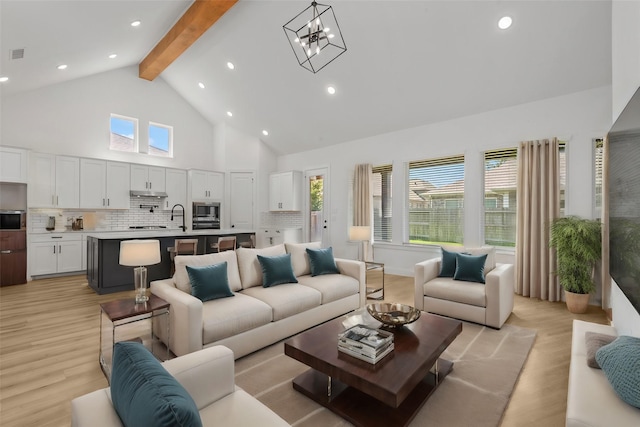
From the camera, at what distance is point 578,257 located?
3.88 m

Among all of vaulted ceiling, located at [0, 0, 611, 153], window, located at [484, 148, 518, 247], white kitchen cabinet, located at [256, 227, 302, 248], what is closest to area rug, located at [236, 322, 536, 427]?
window, located at [484, 148, 518, 247]

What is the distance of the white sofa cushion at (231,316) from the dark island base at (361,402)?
659 millimetres

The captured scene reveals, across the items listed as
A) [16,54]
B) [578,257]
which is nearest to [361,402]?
[578,257]

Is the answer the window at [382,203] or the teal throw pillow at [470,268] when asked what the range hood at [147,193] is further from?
the teal throw pillow at [470,268]

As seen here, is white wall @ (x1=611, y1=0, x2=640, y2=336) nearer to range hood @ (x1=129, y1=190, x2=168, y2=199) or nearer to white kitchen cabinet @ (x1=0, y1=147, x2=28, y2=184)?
range hood @ (x1=129, y1=190, x2=168, y2=199)

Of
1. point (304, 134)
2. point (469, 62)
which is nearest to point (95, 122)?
point (304, 134)

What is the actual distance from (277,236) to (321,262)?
4.51 meters

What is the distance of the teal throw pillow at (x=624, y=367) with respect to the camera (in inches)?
53.9

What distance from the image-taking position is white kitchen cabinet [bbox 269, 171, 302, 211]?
26.1 feet

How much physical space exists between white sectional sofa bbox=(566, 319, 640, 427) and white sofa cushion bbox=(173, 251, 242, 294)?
2.74m

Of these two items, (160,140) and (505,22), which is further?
(160,140)

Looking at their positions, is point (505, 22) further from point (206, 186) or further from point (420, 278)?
point (206, 186)

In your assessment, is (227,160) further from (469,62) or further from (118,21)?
(469,62)

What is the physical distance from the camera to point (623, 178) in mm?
1909
